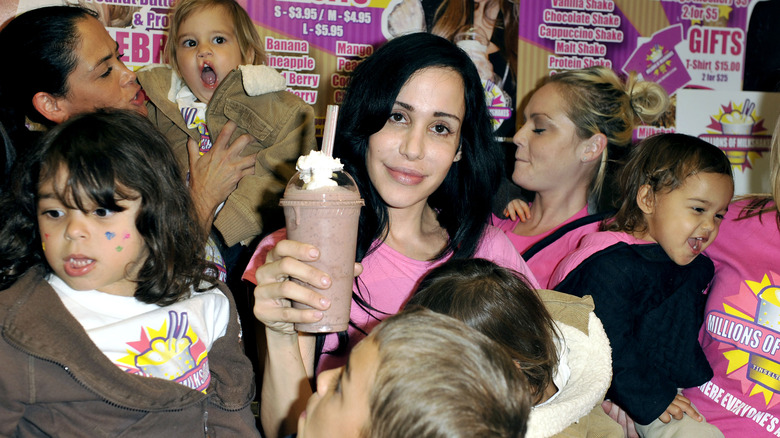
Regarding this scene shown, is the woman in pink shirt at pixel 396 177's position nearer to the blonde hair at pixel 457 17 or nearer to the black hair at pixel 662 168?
the black hair at pixel 662 168

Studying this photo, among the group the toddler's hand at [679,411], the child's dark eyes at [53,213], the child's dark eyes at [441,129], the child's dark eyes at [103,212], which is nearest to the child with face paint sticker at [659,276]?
the toddler's hand at [679,411]

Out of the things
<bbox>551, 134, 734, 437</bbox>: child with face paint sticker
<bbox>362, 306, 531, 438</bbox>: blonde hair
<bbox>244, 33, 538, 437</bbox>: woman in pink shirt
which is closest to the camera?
<bbox>362, 306, 531, 438</bbox>: blonde hair

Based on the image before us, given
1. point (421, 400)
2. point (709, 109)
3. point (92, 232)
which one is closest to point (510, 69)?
point (709, 109)

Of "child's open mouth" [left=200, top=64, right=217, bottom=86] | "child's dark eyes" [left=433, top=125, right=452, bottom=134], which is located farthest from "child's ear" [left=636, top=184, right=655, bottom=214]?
"child's open mouth" [left=200, top=64, right=217, bottom=86]

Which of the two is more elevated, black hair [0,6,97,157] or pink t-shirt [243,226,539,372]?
black hair [0,6,97,157]

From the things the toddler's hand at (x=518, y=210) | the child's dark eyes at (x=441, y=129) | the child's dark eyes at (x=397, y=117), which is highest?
the child's dark eyes at (x=397, y=117)

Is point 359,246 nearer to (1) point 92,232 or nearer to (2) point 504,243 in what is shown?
(2) point 504,243

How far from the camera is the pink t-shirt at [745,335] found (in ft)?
7.30

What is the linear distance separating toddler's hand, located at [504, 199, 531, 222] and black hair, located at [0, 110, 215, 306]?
1.71m

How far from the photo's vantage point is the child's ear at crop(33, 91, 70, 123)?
227cm

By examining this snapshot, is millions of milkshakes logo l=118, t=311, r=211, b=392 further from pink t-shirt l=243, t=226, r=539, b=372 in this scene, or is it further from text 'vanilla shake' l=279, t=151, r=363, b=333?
text 'vanilla shake' l=279, t=151, r=363, b=333

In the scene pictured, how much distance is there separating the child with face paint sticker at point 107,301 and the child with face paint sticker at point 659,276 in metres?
1.18

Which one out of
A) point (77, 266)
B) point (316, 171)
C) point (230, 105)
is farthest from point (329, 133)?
point (230, 105)

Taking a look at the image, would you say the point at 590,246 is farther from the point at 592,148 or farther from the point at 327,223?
the point at 327,223
